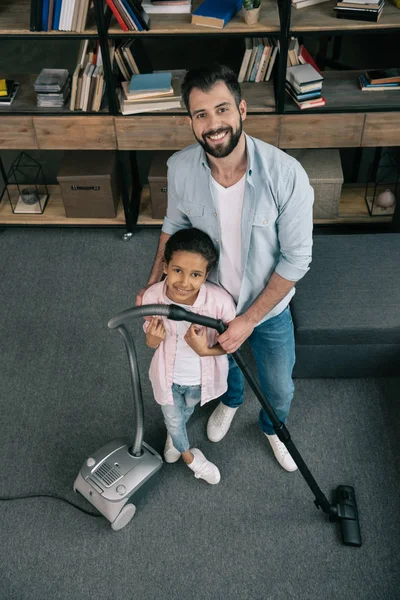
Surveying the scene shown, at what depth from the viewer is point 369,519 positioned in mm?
2375

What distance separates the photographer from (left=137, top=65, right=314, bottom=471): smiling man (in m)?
1.76

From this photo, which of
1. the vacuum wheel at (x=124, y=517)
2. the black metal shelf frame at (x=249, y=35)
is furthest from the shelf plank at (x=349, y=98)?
the vacuum wheel at (x=124, y=517)

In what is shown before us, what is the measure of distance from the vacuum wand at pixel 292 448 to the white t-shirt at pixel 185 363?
0.83ft

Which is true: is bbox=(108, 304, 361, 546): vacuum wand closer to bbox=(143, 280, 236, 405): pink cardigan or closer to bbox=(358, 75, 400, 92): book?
bbox=(143, 280, 236, 405): pink cardigan

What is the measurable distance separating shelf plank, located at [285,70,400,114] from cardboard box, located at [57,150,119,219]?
104cm

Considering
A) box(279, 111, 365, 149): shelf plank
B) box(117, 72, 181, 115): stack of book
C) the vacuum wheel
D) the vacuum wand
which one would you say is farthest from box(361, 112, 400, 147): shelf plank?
the vacuum wheel

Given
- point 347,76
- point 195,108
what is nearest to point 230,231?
point 195,108

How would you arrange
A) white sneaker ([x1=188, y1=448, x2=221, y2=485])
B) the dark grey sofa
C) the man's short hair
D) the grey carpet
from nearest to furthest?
the man's short hair → the grey carpet → white sneaker ([x1=188, y1=448, x2=221, y2=485]) → the dark grey sofa

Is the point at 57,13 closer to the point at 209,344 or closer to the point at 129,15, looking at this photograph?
the point at 129,15

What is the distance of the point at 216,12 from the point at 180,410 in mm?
1832

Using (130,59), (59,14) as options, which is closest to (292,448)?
(130,59)

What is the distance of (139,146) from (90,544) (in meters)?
1.93

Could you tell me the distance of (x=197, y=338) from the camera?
1.96m

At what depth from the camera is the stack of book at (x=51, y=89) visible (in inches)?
125
